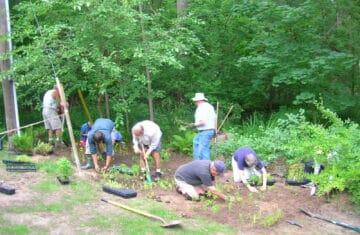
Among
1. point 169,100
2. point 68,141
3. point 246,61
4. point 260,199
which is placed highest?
point 246,61

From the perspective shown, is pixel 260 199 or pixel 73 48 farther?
pixel 73 48

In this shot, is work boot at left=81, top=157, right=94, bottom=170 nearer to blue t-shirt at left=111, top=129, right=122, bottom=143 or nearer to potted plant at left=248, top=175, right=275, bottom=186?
blue t-shirt at left=111, top=129, right=122, bottom=143

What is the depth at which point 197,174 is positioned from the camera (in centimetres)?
739

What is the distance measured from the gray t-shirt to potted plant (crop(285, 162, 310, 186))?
75.3 inches

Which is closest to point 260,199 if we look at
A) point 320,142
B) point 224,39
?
point 320,142

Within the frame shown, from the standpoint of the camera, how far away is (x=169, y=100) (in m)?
13.0

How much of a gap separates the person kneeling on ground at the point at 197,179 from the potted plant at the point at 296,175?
1.65 m

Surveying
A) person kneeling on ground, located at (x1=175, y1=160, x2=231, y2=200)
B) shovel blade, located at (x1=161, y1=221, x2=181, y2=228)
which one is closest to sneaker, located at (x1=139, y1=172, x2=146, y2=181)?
person kneeling on ground, located at (x1=175, y1=160, x2=231, y2=200)

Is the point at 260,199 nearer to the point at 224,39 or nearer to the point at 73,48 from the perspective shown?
the point at 73,48

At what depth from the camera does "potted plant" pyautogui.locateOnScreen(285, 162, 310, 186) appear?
8.38 metres

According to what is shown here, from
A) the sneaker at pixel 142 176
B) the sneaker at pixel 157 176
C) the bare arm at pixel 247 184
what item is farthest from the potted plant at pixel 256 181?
the sneaker at pixel 142 176

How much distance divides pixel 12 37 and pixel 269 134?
592 centimetres

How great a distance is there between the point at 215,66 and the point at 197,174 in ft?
22.1

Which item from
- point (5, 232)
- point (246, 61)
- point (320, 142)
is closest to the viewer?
point (5, 232)
